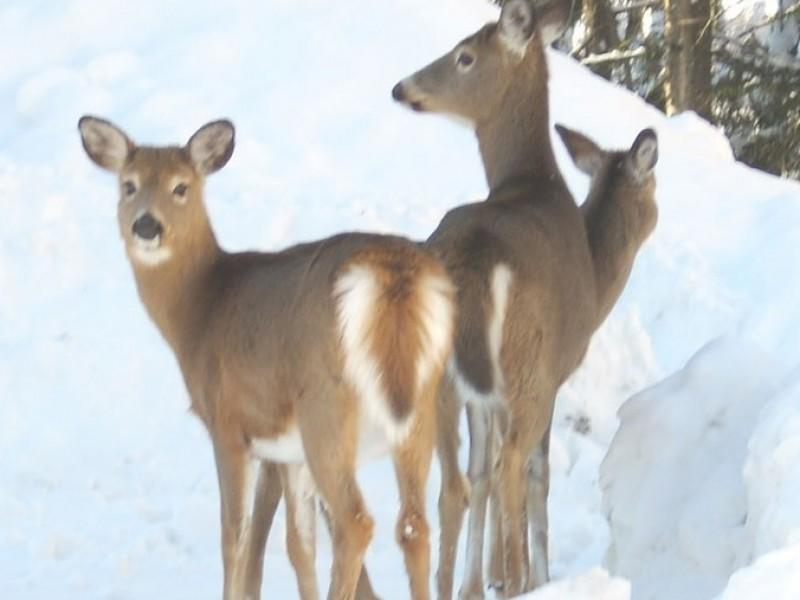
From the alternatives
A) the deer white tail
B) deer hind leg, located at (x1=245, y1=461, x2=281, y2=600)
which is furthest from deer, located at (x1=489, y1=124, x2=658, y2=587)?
the deer white tail

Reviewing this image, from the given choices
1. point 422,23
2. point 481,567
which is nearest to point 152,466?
point 481,567

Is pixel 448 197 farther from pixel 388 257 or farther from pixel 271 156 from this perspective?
pixel 388 257

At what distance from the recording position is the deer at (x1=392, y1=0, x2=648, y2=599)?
7.41 m

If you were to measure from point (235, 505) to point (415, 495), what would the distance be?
37.2 inches

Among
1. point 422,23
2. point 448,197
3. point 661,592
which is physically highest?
point 422,23

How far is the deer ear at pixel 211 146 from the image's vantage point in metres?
7.86

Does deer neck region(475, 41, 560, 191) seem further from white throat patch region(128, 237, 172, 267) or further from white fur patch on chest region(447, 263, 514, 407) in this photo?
white throat patch region(128, 237, 172, 267)

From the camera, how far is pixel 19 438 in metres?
9.84

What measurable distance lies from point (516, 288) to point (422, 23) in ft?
20.2

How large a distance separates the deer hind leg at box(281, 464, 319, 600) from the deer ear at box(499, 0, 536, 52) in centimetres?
257

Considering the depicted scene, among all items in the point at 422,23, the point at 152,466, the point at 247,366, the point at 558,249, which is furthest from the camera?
the point at 422,23

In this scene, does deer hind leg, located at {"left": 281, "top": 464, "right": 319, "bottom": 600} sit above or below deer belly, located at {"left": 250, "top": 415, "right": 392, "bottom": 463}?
below

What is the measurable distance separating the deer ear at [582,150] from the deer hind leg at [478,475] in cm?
174

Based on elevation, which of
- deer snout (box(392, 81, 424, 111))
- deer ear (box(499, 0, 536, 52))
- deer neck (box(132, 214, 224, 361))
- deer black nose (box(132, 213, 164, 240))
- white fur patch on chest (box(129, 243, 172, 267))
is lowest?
deer neck (box(132, 214, 224, 361))
